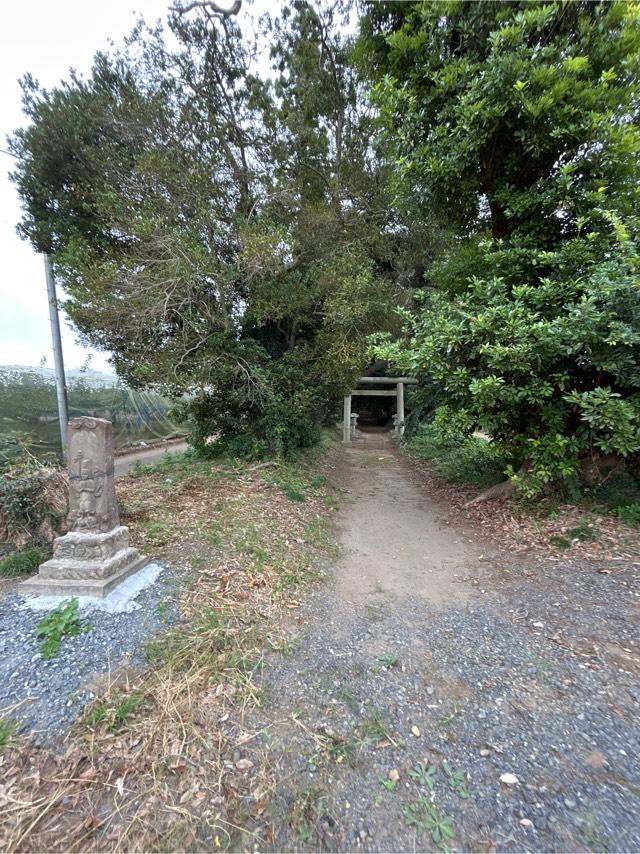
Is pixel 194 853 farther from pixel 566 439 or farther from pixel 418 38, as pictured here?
pixel 418 38

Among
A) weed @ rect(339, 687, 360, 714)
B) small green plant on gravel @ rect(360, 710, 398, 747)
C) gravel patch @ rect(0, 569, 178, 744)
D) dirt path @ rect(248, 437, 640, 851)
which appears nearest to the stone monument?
gravel patch @ rect(0, 569, 178, 744)

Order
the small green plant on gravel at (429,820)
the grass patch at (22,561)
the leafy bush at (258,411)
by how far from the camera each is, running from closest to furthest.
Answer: the small green plant on gravel at (429,820) < the grass patch at (22,561) < the leafy bush at (258,411)

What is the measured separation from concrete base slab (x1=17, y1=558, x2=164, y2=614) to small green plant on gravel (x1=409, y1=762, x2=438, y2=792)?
208 centimetres

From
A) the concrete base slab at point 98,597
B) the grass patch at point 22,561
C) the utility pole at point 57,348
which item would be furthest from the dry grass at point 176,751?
the utility pole at point 57,348

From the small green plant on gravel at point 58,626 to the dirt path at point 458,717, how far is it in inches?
53.5

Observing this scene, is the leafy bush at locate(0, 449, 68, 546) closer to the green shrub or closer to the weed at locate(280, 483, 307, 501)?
the weed at locate(280, 483, 307, 501)

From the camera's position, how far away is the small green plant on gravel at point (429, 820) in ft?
4.77

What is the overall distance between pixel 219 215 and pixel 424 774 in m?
6.74

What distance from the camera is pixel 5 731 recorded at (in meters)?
1.77

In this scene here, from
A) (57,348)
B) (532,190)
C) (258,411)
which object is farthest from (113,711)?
(57,348)

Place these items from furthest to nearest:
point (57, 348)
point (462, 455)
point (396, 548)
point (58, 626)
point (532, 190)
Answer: point (462, 455) < point (57, 348) < point (396, 548) < point (532, 190) < point (58, 626)

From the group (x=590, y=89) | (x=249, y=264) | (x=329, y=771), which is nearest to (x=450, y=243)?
(x=590, y=89)

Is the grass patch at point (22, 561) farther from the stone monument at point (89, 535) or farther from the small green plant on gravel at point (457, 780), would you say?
the small green plant on gravel at point (457, 780)

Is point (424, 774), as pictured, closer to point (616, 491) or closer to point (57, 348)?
point (616, 491)
